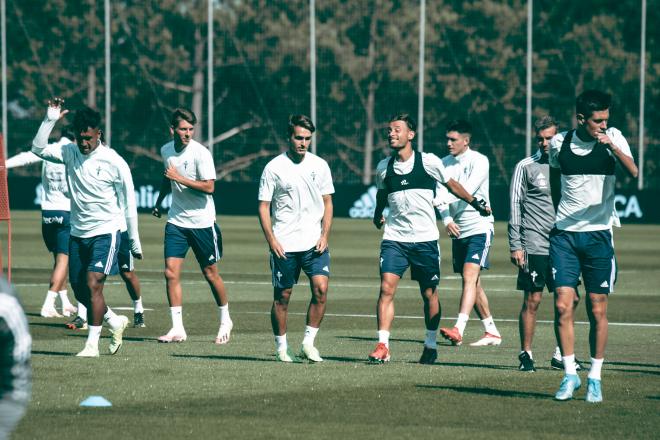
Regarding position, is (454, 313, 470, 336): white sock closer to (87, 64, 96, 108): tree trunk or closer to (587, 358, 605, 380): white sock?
(587, 358, 605, 380): white sock

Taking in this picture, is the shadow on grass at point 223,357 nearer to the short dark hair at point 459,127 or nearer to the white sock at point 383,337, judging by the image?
the white sock at point 383,337

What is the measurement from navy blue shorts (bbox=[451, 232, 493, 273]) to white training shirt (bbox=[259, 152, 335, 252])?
228 cm

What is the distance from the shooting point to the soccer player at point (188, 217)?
44.4 feet

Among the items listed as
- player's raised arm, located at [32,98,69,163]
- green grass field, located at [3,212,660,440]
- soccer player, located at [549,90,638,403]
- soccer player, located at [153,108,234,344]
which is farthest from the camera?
soccer player, located at [153,108,234,344]

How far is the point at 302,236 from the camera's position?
39.0 feet

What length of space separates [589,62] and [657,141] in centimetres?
435

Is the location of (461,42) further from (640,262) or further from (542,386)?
(542,386)

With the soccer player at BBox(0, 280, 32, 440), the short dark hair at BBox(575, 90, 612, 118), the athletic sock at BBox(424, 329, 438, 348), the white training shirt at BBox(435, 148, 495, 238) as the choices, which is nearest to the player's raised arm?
the athletic sock at BBox(424, 329, 438, 348)

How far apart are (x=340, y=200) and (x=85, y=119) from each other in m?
33.3

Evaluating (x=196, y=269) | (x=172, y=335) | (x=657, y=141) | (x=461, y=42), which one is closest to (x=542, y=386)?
(x=172, y=335)

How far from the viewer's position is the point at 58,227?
53.1 ft

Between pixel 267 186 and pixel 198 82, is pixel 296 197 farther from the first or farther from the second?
pixel 198 82

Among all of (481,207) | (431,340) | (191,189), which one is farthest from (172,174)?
(431,340)

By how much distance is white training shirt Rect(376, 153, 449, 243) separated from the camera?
11938mm
